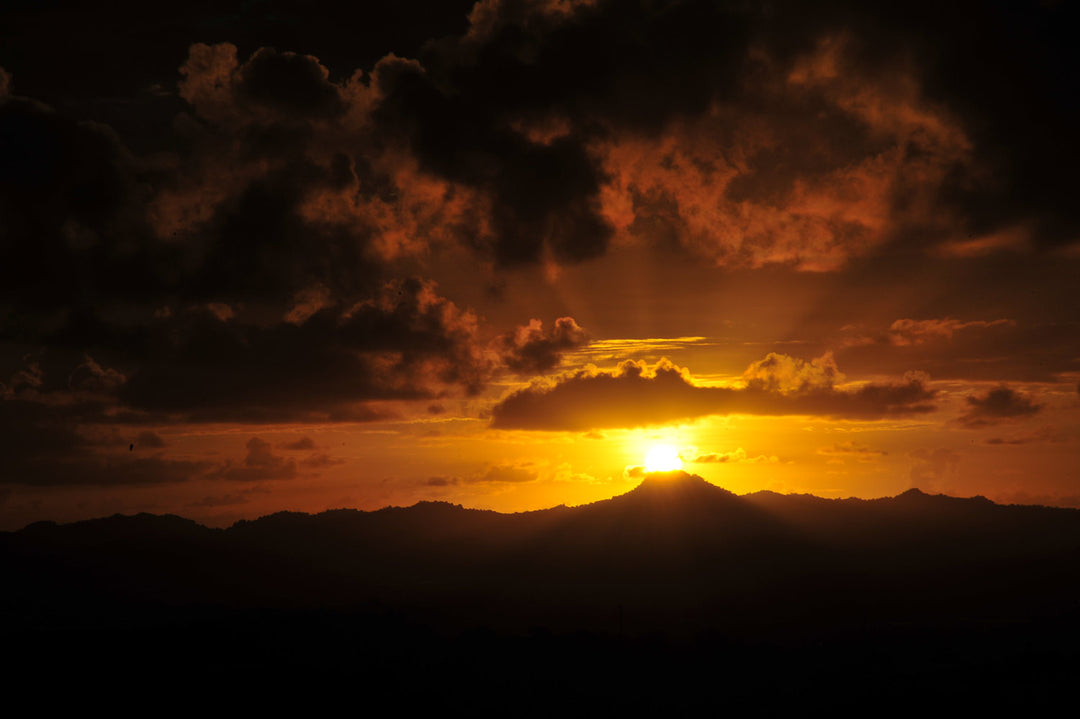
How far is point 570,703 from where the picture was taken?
160500 millimetres

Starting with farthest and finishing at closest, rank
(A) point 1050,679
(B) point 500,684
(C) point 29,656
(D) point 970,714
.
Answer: (C) point 29,656, (B) point 500,684, (A) point 1050,679, (D) point 970,714

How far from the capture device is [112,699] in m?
160

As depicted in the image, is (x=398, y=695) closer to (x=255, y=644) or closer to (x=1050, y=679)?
(x=255, y=644)

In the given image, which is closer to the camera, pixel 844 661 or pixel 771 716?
pixel 771 716

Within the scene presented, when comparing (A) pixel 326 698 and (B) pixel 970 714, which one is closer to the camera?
(B) pixel 970 714

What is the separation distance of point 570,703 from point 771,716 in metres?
35.2

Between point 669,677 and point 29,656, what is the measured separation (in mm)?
134165

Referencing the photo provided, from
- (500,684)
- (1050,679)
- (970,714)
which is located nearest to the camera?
(970,714)

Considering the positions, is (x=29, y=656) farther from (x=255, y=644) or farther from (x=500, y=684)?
(x=500, y=684)

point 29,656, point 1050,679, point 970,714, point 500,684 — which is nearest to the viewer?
point 970,714

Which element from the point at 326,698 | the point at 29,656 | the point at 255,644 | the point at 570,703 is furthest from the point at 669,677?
the point at 29,656

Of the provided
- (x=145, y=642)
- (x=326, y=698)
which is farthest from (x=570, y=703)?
(x=145, y=642)

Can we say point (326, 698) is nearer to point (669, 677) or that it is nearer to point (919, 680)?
point (669, 677)

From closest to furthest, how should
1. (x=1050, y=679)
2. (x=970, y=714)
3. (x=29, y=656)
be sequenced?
(x=970, y=714) → (x=1050, y=679) → (x=29, y=656)
